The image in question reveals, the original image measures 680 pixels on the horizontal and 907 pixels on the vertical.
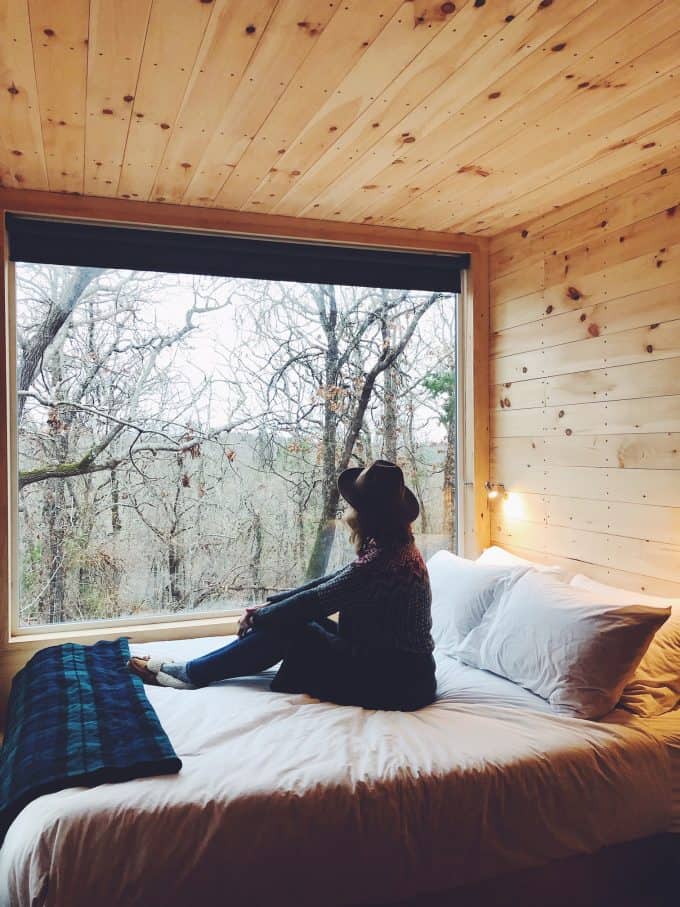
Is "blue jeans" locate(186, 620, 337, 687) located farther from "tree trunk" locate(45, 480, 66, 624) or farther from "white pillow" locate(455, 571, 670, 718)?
"tree trunk" locate(45, 480, 66, 624)

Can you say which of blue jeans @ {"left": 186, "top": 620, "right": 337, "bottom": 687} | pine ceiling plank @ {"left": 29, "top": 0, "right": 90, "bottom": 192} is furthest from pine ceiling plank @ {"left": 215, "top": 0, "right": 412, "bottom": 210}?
blue jeans @ {"left": 186, "top": 620, "right": 337, "bottom": 687}

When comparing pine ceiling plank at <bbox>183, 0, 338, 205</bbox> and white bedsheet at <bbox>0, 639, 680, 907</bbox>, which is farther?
pine ceiling plank at <bbox>183, 0, 338, 205</bbox>

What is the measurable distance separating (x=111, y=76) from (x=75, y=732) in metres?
1.90

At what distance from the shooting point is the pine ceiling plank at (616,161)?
2.43 m

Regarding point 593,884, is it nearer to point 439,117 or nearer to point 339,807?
point 339,807

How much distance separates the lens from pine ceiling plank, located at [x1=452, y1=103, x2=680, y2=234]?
243cm

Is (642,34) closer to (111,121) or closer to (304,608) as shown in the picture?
(111,121)

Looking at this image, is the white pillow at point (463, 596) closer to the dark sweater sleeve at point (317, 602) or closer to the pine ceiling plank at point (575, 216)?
the dark sweater sleeve at point (317, 602)

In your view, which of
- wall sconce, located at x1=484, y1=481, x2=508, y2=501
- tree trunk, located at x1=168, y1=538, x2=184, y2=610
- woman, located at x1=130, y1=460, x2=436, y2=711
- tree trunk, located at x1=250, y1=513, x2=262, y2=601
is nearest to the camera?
woman, located at x1=130, y1=460, x2=436, y2=711

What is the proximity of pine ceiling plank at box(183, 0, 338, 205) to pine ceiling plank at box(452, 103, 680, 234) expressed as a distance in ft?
3.70

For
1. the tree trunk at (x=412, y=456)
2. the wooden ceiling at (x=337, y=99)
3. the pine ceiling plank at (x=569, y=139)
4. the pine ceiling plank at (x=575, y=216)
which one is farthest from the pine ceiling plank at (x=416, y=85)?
the tree trunk at (x=412, y=456)

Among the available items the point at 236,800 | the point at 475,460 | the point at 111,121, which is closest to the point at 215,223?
the point at 111,121

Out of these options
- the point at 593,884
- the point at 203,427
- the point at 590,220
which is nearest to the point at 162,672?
the point at 203,427

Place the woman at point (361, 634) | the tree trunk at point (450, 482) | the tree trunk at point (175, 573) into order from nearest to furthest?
1. the woman at point (361, 634)
2. the tree trunk at point (175, 573)
3. the tree trunk at point (450, 482)
